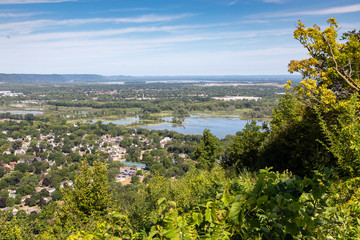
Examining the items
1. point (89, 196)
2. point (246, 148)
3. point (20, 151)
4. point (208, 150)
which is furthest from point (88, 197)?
point (20, 151)

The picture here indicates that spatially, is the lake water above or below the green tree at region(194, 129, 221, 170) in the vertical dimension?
below

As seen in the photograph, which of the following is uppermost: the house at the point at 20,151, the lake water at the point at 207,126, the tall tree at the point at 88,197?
the tall tree at the point at 88,197

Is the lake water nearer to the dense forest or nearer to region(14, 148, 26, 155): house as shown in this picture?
the dense forest

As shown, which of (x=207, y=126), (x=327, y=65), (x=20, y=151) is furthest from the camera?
(x=207, y=126)

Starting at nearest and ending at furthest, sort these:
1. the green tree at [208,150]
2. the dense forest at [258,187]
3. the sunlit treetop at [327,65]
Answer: the dense forest at [258,187] < the sunlit treetop at [327,65] < the green tree at [208,150]

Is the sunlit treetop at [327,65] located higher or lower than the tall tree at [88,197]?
higher

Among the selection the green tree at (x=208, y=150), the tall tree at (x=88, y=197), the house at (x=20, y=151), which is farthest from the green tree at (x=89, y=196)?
the house at (x=20, y=151)

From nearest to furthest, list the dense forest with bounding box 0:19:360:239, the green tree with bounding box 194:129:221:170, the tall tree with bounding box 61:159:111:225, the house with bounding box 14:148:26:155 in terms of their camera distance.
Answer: the dense forest with bounding box 0:19:360:239
the tall tree with bounding box 61:159:111:225
the green tree with bounding box 194:129:221:170
the house with bounding box 14:148:26:155

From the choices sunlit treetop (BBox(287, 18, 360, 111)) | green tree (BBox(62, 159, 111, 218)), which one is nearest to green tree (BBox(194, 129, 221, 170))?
green tree (BBox(62, 159, 111, 218))

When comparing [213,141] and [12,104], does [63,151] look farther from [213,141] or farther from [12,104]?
[12,104]

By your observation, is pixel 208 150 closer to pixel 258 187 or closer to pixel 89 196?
pixel 89 196

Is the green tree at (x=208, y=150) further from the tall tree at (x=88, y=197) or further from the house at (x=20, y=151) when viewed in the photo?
the house at (x=20, y=151)

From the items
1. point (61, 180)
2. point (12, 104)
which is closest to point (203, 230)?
point (61, 180)
